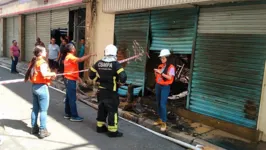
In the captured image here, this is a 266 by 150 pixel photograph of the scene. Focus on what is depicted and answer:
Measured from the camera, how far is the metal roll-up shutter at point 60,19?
40.6 feet

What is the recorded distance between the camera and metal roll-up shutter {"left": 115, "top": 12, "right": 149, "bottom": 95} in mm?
7758

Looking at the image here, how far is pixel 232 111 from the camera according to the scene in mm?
5398

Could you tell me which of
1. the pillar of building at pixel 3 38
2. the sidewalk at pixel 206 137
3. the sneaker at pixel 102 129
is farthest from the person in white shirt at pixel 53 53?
the pillar of building at pixel 3 38

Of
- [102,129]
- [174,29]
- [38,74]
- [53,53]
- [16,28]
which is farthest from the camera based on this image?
[16,28]

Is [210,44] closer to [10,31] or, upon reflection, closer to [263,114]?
[263,114]

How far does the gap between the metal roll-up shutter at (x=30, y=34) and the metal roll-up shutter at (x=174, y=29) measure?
1115cm

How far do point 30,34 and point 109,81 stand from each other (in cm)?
1355

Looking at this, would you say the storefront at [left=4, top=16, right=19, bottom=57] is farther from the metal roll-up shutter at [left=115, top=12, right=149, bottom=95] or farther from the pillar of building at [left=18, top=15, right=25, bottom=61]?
the metal roll-up shutter at [left=115, top=12, right=149, bottom=95]

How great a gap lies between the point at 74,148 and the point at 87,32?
6539 millimetres

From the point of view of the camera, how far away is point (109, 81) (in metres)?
4.94

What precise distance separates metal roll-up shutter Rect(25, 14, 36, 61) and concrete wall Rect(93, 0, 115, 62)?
7737 millimetres

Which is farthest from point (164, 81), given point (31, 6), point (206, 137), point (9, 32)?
point (9, 32)

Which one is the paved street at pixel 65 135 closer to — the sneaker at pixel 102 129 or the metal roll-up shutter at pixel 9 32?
the sneaker at pixel 102 129

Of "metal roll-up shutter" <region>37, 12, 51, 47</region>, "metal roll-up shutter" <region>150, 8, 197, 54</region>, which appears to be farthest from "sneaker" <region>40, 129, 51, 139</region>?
"metal roll-up shutter" <region>37, 12, 51, 47</region>
